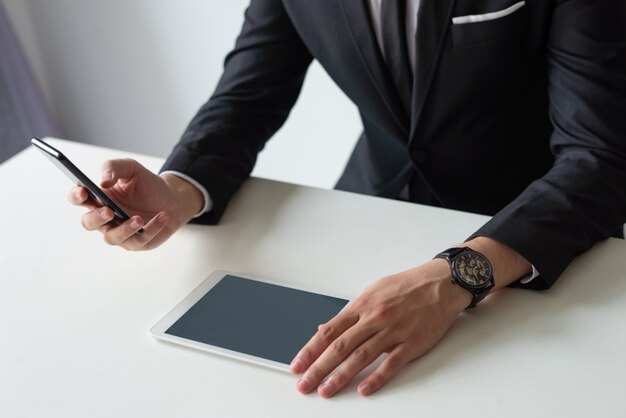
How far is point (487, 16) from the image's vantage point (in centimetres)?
125

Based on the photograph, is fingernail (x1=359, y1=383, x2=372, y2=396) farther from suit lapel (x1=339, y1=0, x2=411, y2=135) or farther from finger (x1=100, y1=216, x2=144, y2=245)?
suit lapel (x1=339, y1=0, x2=411, y2=135)

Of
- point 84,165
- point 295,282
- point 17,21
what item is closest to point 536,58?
point 295,282

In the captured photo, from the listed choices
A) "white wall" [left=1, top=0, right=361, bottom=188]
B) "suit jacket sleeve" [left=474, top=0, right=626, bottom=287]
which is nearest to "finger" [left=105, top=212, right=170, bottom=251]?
"suit jacket sleeve" [left=474, top=0, right=626, bottom=287]

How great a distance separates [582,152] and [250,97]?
0.58 m

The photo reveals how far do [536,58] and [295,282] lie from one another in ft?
1.82

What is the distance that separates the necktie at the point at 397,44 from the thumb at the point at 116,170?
46 cm

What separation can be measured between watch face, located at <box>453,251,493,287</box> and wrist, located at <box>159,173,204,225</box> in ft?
1.37

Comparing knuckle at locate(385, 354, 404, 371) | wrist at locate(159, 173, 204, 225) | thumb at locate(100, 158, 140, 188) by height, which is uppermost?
thumb at locate(100, 158, 140, 188)

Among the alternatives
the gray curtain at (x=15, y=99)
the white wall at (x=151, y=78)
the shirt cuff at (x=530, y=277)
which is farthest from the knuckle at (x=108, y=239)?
the gray curtain at (x=15, y=99)

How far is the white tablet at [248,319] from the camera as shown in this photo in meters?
0.98

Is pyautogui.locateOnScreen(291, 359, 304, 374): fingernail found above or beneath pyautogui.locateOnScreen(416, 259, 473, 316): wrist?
above

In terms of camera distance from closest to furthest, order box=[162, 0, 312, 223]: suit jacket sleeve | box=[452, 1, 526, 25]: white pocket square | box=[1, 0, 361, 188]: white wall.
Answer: box=[452, 1, 526, 25]: white pocket square < box=[162, 0, 312, 223]: suit jacket sleeve < box=[1, 0, 361, 188]: white wall

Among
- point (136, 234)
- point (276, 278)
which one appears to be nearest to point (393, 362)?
point (276, 278)

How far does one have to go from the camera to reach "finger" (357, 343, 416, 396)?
91 cm
